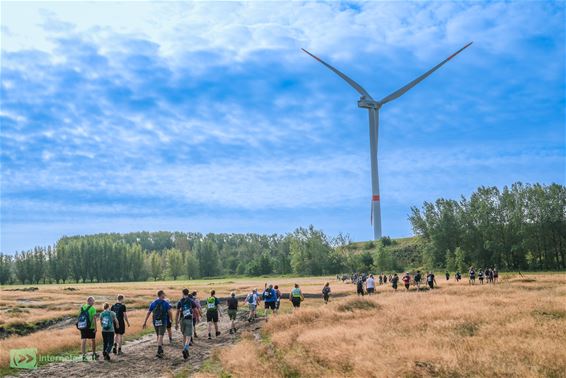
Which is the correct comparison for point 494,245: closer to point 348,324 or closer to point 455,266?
point 455,266

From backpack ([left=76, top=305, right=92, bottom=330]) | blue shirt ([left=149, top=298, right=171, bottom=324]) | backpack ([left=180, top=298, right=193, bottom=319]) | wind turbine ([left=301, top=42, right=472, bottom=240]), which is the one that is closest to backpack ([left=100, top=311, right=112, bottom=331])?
backpack ([left=76, top=305, right=92, bottom=330])

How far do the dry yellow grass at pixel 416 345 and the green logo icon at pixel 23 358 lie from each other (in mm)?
7514

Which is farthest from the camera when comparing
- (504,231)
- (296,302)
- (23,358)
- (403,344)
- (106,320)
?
(504,231)

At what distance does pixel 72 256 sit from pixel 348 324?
178 metres

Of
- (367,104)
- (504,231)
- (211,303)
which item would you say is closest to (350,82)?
(367,104)

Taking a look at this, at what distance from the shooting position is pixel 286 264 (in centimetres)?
16800

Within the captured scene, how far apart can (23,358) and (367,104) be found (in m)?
73.4

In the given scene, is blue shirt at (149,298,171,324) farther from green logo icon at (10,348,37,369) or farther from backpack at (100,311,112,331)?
green logo icon at (10,348,37,369)

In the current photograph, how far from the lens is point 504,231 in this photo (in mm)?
99125

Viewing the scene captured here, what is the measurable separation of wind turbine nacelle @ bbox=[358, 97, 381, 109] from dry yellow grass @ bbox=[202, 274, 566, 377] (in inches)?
2506

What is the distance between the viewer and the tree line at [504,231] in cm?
9412

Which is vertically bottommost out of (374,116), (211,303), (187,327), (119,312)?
(187,327)

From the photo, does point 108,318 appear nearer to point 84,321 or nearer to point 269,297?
point 84,321

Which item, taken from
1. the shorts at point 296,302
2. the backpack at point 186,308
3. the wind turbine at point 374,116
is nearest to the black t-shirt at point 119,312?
the backpack at point 186,308
